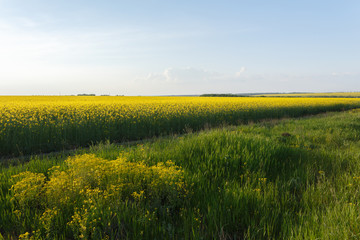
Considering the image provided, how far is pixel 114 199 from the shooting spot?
3340mm

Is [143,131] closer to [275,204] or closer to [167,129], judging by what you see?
[167,129]

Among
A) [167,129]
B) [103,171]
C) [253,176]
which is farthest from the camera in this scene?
[167,129]

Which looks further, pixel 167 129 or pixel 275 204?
pixel 167 129

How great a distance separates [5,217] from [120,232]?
5.99 feet

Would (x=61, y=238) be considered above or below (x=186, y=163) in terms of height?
below

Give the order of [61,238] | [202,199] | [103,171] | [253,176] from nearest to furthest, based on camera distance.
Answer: [61,238] < [202,199] < [103,171] < [253,176]

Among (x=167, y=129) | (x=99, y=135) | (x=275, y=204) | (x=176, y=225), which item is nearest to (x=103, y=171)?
(x=176, y=225)

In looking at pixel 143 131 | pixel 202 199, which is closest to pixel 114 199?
pixel 202 199

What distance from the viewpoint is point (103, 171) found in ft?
12.8

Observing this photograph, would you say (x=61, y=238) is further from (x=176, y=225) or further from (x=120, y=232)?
(x=176, y=225)

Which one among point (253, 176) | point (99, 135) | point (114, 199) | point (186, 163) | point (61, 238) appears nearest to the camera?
point (61, 238)

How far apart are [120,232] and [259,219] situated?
2017mm

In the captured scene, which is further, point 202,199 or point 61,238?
point 202,199

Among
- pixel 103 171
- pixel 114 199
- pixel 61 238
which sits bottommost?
pixel 61 238
